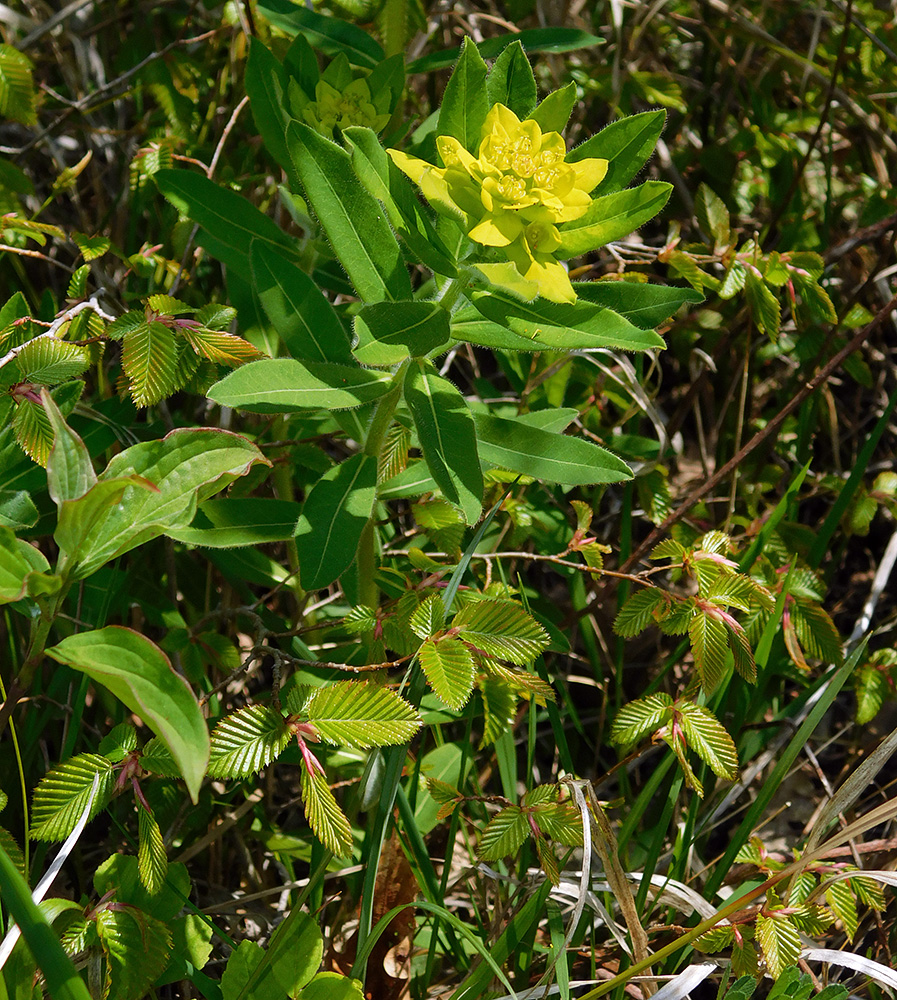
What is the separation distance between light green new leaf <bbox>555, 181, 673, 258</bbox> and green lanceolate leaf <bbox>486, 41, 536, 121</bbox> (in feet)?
0.76

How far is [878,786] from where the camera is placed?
2.39m

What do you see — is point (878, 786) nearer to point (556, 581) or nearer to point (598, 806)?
point (556, 581)

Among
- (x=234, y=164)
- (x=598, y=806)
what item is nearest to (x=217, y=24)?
(x=234, y=164)

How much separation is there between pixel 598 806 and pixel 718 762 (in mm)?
222

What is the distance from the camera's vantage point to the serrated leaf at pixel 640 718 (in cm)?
168

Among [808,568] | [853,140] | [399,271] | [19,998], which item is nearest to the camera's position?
[19,998]

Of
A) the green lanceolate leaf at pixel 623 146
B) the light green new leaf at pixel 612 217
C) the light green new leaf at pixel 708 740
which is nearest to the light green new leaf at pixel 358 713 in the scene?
the light green new leaf at pixel 708 740

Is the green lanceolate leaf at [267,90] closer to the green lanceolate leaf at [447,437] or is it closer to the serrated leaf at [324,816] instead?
the green lanceolate leaf at [447,437]

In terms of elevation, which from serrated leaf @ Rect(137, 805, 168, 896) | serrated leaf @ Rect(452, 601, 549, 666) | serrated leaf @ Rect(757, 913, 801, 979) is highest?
serrated leaf @ Rect(452, 601, 549, 666)

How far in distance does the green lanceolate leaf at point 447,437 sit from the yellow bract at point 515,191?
9.7 inches

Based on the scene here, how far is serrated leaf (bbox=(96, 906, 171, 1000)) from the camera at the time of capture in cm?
138

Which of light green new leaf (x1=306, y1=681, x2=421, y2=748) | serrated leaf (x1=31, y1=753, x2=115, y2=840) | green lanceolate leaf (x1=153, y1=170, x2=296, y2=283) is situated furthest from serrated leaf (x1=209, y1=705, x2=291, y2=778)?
green lanceolate leaf (x1=153, y1=170, x2=296, y2=283)

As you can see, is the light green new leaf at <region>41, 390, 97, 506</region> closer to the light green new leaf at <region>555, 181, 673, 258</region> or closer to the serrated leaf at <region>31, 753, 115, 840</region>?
the serrated leaf at <region>31, 753, 115, 840</region>

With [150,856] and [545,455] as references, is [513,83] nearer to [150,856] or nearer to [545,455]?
[545,455]
